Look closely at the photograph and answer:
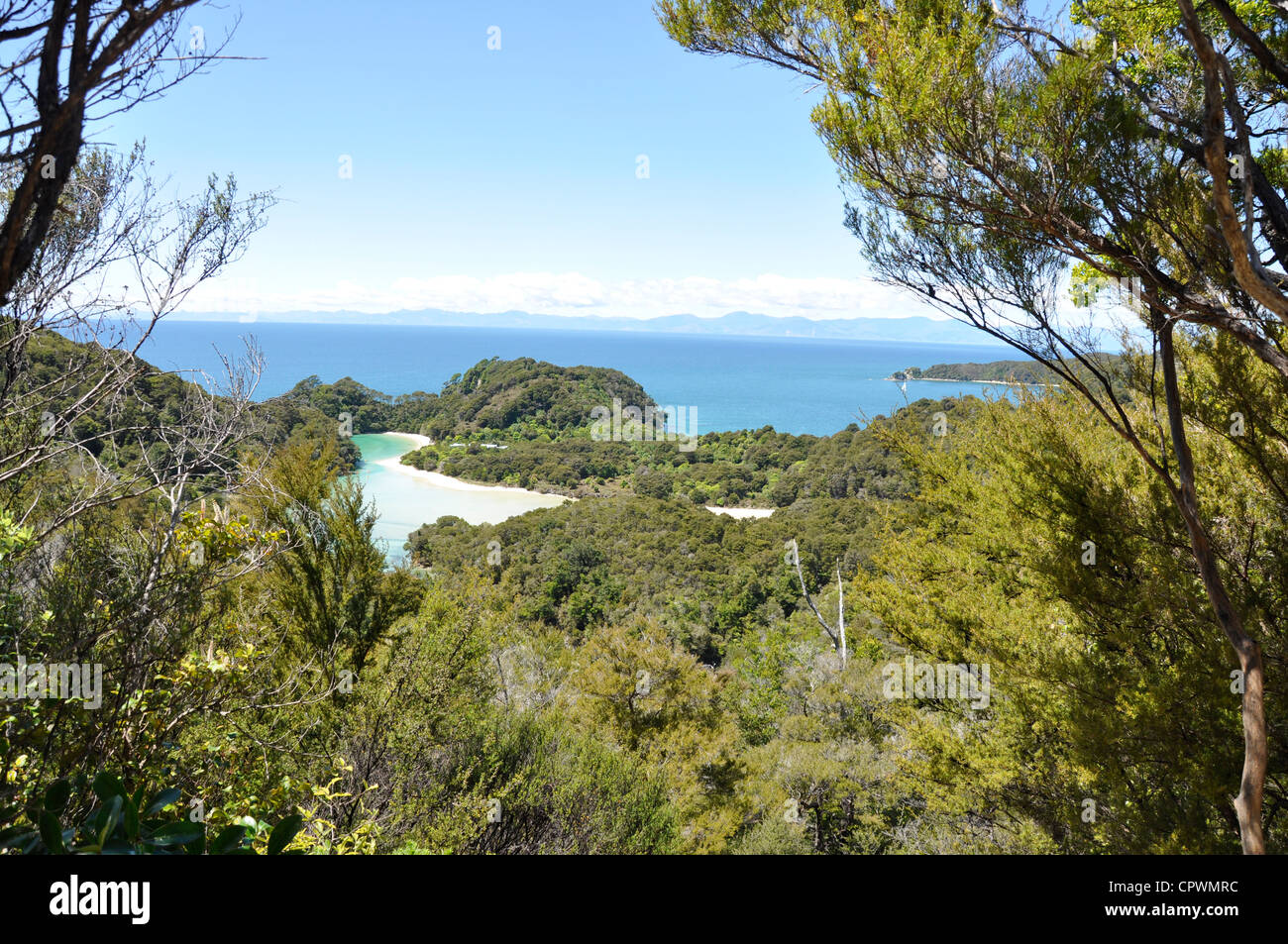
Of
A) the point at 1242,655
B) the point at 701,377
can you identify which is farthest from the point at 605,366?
the point at 1242,655

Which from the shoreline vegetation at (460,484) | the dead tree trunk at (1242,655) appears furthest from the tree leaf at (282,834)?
the shoreline vegetation at (460,484)

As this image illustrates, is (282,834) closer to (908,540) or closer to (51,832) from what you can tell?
(51,832)

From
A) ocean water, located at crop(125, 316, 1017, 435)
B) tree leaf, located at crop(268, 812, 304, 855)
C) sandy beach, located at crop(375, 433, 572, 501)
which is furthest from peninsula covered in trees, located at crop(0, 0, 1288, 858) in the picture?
ocean water, located at crop(125, 316, 1017, 435)

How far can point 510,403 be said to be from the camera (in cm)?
5353

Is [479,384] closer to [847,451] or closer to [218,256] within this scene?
[847,451]

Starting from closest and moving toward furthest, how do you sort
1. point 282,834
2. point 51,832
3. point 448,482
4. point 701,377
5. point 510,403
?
point 51,832 → point 282,834 → point 448,482 → point 510,403 → point 701,377

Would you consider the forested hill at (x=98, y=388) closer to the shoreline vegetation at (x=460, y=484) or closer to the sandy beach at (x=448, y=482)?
the shoreline vegetation at (x=460, y=484)

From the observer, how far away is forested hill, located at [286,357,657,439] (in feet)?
170

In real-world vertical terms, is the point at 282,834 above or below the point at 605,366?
below

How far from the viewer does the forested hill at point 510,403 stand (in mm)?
51750

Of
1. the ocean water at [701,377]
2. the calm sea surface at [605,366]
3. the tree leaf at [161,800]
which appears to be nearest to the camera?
the tree leaf at [161,800]

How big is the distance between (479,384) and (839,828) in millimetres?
51390

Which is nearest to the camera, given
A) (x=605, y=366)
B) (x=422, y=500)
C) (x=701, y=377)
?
(x=422, y=500)
